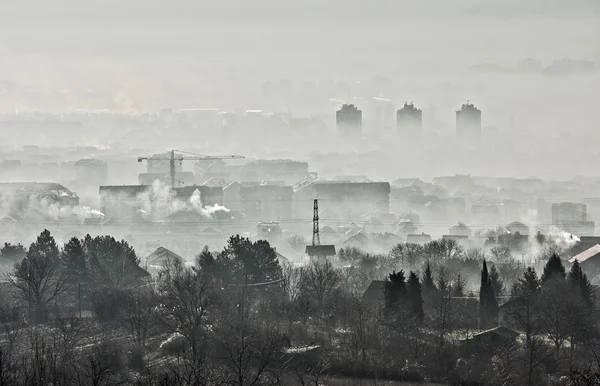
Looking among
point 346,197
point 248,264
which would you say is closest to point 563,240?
point 248,264

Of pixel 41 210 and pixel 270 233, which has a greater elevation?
pixel 41 210

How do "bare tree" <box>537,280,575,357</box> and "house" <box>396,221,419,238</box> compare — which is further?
"house" <box>396,221,419,238</box>

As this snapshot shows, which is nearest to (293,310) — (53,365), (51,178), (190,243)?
(53,365)

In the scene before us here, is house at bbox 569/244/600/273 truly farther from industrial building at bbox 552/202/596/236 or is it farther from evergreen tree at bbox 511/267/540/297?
industrial building at bbox 552/202/596/236

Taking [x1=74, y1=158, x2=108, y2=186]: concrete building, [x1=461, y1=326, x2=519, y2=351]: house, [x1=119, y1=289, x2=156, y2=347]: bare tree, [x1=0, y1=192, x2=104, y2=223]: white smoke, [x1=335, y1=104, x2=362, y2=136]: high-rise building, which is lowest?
[x1=461, y1=326, x2=519, y2=351]: house

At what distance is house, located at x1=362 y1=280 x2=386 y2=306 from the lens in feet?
133

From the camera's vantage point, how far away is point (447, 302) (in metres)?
39.7

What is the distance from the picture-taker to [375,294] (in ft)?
138

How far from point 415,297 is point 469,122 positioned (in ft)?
396

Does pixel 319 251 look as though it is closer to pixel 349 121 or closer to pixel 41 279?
pixel 41 279

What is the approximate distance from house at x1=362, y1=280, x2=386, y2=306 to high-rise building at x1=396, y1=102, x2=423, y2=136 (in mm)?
116869

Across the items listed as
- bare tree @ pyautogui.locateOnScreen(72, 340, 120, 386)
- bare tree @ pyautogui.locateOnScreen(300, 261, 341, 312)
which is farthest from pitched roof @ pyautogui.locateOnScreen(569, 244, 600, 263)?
bare tree @ pyautogui.locateOnScreen(72, 340, 120, 386)

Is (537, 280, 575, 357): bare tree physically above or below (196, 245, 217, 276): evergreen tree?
below

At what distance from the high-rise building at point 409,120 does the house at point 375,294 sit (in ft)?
383
